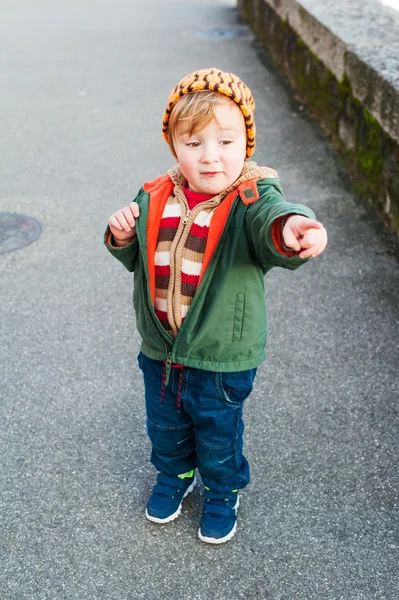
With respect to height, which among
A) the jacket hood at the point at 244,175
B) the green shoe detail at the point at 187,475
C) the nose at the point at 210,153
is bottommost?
the green shoe detail at the point at 187,475

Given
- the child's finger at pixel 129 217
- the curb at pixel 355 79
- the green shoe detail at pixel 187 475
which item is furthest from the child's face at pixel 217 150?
the curb at pixel 355 79

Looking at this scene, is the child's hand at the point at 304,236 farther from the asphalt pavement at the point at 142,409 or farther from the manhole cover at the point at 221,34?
the manhole cover at the point at 221,34

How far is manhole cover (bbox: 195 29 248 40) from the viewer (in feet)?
30.9

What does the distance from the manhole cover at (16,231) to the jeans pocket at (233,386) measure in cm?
267

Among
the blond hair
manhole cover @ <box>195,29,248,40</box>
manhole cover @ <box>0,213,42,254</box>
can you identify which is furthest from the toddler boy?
manhole cover @ <box>195,29,248,40</box>

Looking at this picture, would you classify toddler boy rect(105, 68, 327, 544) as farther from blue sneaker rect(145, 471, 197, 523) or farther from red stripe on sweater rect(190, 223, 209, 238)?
blue sneaker rect(145, 471, 197, 523)

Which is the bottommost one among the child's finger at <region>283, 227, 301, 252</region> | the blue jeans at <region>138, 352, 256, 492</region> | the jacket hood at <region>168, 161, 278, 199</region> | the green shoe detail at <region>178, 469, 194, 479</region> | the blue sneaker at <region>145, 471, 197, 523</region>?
the blue sneaker at <region>145, 471, 197, 523</region>

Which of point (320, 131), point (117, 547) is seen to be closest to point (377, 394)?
point (117, 547)

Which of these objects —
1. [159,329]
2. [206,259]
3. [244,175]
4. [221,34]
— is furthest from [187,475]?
[221,34]

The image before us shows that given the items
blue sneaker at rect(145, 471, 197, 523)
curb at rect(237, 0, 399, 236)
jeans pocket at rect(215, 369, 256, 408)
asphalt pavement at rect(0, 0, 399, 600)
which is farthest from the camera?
curb at rect(237, 0, 399, 236)

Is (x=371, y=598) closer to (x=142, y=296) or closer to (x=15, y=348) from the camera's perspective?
(x=142, y=296)

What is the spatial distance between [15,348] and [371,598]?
2113 millimetres

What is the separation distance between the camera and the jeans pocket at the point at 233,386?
2.40 m

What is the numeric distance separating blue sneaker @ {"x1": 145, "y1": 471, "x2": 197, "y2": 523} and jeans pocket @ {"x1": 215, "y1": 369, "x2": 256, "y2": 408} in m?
Answer: 0.49
